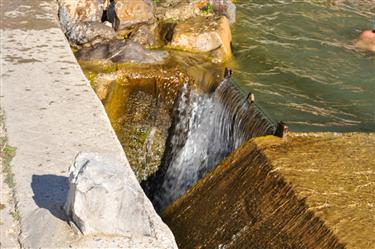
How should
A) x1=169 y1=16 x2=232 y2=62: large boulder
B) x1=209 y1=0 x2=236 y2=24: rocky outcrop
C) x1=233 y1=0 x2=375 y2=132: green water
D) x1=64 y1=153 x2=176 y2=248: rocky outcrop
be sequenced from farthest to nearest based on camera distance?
x1=209 y1=0 x2=236 y2=24: rocky outcrop, x1=169 y1=16 x2=232 y2=62: large boulder, x1=233 y1=0 x2=375 y2=132: green water, x1=64 y1=153 x2=176 y2=248: rocky outcrop

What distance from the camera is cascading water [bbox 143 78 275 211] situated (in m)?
7.24

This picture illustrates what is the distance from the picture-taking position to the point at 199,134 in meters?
8.17

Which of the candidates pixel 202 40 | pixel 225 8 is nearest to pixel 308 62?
pixel 202 40

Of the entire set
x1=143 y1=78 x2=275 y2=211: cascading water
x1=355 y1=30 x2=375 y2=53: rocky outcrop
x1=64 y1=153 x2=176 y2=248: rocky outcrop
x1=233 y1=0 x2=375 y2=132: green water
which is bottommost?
x1=143 y1=78 x2=275 y2=211: cascading water

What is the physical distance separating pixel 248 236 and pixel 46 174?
176 centimetres

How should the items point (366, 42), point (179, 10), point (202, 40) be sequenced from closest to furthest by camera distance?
1. point (202, 40)
2. point (179, 10)
3. point (366, 42)

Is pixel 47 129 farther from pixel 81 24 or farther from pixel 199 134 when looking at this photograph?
pixel 81 24

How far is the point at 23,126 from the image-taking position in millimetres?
5168

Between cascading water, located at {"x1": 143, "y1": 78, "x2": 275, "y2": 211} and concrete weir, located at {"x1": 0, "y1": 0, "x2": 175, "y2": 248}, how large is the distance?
6.71 feet

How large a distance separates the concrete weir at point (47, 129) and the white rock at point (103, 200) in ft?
0.29

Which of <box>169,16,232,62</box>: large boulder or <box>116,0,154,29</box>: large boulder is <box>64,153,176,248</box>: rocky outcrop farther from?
<box>116,0,154,29</box>: large boulder

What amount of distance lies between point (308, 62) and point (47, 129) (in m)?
5.70

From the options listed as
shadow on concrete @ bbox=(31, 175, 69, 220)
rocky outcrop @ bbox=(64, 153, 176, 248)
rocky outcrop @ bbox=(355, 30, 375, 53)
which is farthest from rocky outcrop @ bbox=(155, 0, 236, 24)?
rocky outcrop @ bbox=(64, 153, 176, 248)

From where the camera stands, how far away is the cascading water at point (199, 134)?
724 centimetres
